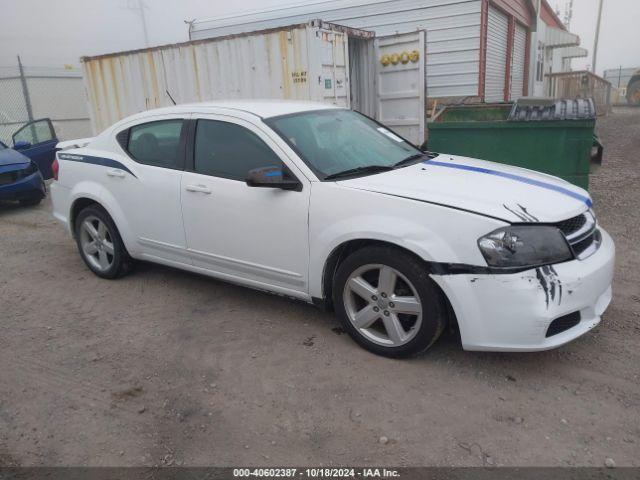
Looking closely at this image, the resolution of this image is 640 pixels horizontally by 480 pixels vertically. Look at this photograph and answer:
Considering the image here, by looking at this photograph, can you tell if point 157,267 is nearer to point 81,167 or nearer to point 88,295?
point 88,295

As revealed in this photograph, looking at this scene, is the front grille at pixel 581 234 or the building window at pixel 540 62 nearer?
the front grille at pixel 581 234

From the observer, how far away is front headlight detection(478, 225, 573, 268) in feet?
9.48

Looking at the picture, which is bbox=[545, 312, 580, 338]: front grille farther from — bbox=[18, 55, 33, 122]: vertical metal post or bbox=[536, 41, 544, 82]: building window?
bbox=[536, 41, 544, 82]: building window

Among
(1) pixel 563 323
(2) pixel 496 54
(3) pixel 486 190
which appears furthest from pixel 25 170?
(2) pixel 496 54

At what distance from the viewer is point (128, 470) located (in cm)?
252

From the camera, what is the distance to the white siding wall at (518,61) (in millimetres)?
16516

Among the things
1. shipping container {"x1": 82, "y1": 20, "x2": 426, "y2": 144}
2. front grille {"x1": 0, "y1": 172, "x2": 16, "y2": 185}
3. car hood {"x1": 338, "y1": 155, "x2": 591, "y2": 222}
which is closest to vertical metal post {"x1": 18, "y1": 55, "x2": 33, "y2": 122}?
shipping container {"x1": 82, "y1": 20, "x2": 426, "y2": 144}

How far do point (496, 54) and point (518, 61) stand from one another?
13.4ft

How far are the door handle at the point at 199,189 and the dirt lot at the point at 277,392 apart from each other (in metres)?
0.98

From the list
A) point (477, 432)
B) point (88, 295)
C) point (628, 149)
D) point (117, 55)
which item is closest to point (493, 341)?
point (477, 432)

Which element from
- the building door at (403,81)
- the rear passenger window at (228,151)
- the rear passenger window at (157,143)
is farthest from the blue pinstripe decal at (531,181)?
the building door at (403,81)

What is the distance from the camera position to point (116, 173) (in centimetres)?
Answer: 460

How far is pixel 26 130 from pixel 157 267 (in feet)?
22.4

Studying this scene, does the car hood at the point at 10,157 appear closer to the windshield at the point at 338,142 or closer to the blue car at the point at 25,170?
the blue car at the point at 25,170
